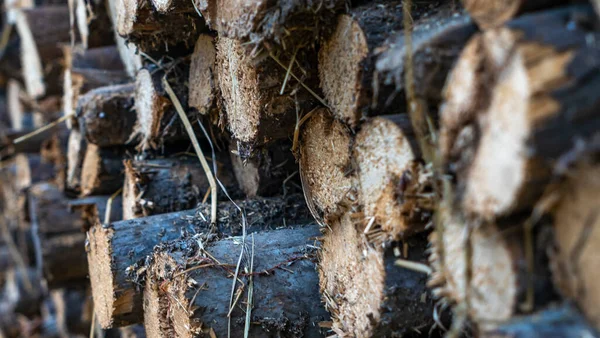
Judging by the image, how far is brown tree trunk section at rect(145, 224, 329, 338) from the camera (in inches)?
57.1

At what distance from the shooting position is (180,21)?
184cm

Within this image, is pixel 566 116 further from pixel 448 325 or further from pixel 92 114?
pixel 92 114

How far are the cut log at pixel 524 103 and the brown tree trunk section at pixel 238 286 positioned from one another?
29.3 inches

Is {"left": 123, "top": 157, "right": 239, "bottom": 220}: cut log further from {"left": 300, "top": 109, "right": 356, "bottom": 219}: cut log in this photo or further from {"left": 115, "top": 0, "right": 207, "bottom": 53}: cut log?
{"left": 300, "top": 109, "right": 356, "bottom": 219}: cut log

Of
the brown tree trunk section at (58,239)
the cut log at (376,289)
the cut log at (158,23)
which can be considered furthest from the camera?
the brown tree trunk section at (58,239)

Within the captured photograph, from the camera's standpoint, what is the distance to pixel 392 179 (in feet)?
3.75

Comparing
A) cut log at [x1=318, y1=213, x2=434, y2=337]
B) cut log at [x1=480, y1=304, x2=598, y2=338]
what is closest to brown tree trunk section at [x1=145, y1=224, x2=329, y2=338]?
cut log at [x1=318, y1=213, x2=434, y2=337]

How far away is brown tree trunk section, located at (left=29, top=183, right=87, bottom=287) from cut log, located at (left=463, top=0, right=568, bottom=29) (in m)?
2.59

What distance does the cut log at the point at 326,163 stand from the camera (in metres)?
1.36

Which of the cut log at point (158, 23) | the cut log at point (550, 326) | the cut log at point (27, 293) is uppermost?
the cut log at point (158, 23)

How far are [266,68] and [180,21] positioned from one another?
563 mm

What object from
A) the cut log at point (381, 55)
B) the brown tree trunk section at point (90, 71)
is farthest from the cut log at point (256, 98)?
the brown tree trunk section at point (90, 71)

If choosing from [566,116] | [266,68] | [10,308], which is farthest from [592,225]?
[10,308]

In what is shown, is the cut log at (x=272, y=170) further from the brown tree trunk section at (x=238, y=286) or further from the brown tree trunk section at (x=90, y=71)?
the brown tree trunk section at (x=90, y=71)
